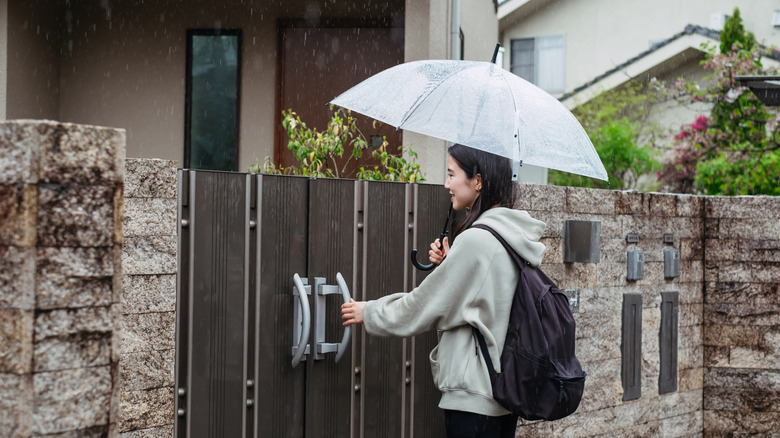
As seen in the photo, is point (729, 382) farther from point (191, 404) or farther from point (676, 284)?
point (191, 404)

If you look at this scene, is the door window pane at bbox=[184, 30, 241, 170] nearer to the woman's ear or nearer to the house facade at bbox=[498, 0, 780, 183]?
the woman's ear

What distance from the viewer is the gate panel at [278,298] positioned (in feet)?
13.6

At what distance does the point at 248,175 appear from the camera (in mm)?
4090

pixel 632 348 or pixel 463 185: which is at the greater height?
pixel 463 185

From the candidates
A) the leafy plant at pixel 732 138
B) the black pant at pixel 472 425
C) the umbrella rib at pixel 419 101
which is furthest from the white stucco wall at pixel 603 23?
the black pant at pixel 472 425

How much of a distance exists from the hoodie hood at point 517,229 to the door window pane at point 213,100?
5.79 meters

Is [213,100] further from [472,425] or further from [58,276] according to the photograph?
[58,276]

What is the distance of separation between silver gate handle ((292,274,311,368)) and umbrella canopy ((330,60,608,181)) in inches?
33.9

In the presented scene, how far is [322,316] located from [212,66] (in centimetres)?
543

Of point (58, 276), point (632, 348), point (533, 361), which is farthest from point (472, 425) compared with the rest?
point (632, 348)

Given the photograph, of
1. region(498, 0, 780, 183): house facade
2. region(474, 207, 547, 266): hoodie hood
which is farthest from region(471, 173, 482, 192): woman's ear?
region(498, 0, 780, 183): house facade

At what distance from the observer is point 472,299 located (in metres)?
3.54

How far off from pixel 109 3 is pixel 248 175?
5.70m

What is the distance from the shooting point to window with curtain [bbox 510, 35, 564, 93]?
24.0 meters
